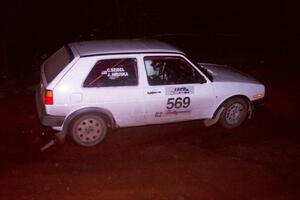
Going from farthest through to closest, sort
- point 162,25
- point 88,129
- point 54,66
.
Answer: point 162,25
point 54,66
point 88,129

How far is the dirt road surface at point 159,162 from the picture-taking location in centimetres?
586

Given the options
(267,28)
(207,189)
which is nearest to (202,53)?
(267,28)

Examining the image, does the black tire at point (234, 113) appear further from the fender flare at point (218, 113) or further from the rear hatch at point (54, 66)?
the rear hatch at point (54, 66)

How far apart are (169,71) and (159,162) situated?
5.20 ft

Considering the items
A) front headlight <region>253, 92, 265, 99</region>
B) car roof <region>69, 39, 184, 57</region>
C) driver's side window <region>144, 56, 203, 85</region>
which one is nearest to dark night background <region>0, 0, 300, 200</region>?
front headlight <region>253, 92, 265, 99</region>

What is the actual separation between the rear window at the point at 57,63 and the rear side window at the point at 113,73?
0.46 meters

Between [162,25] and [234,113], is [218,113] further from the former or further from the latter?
[162,25]

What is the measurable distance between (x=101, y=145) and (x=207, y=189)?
2107mm

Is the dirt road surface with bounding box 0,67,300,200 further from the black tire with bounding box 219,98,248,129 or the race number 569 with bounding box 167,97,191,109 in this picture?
the race number 569 with bounding box 167,97,191,109

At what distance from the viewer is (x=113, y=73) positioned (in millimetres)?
6746

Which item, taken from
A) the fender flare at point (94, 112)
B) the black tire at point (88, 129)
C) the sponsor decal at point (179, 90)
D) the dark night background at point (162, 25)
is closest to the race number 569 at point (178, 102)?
the sponsor decal at point (179, 90)

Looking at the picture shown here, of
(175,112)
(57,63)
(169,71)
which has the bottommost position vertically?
(175,112)

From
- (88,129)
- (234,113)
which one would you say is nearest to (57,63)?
(88,129)

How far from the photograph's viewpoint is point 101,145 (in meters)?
7.11
